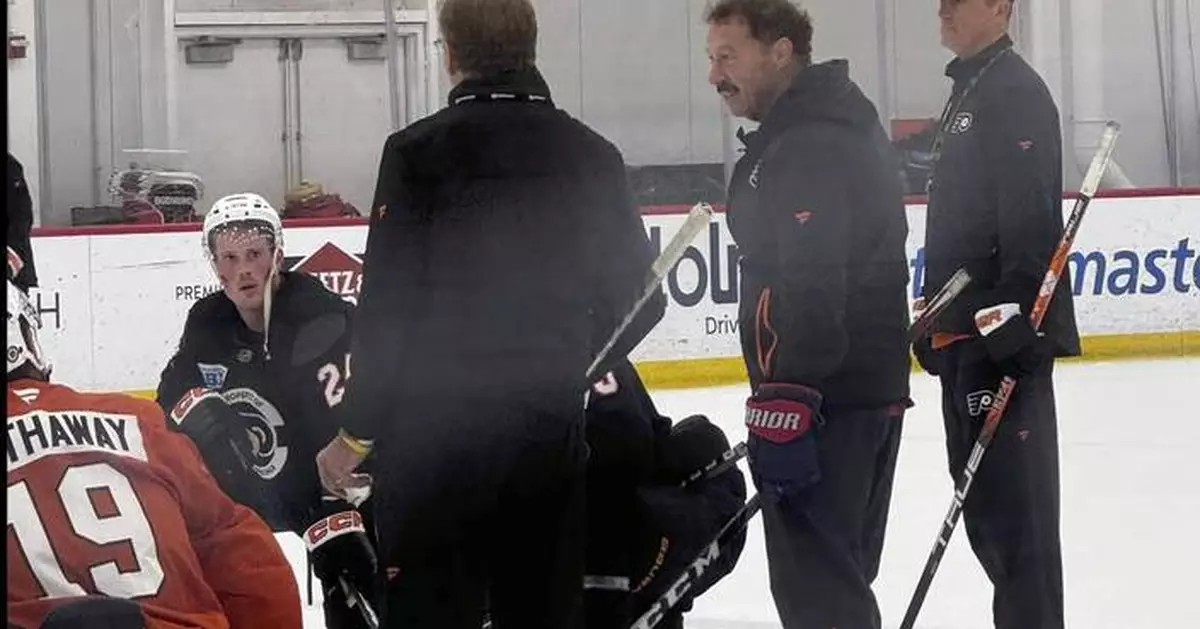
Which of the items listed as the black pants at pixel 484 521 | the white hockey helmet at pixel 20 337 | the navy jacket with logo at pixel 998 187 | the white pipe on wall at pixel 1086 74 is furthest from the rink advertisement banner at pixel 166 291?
the white hockey helmet at pixel 20 337

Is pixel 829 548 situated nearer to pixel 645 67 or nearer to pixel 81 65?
pixel 645 67

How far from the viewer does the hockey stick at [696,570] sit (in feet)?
6.00

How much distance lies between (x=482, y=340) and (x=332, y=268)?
105 cm

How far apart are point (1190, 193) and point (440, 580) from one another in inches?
103

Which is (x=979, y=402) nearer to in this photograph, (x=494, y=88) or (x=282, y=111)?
(x=494, y=88)

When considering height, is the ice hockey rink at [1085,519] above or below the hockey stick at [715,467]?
below

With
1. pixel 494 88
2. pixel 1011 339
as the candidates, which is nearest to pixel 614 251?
pixel 494 88

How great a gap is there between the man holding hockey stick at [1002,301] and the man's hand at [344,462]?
0.76m

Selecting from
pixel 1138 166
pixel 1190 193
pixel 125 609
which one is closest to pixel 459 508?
pixel 125 609

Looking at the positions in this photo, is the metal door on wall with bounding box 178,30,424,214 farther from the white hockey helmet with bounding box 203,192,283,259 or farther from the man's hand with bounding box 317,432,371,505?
the man's hand with bounding box 317,432,371,505

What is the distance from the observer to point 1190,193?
3.66 metres

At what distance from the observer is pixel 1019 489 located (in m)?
2.06

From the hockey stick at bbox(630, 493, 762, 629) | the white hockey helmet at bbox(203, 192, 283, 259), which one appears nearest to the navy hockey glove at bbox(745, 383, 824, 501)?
the hockey stick at bbox(630, 493, 762, 629)

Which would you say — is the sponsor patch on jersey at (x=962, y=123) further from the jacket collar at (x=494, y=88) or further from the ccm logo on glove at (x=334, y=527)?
the ccm logo on glove at (x=334, y=527)
